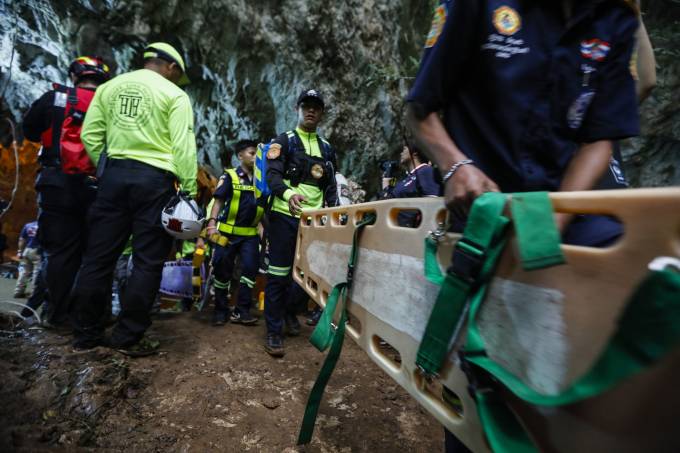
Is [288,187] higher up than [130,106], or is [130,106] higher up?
[130,106]

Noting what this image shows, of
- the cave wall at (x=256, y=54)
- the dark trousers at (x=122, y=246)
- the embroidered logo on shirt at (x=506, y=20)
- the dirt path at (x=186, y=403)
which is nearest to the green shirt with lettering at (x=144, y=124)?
the dark trousers at (x=122, y=246)

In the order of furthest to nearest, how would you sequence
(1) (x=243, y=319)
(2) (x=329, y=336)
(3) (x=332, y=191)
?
1. (1) (x=243, y=319)
2. (3) (x=332, y=191)
3. (2) (x=329, y=336)

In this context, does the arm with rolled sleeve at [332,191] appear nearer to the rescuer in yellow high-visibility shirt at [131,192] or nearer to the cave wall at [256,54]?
the rescuer in yellow high-visibility shirt at [131,192]

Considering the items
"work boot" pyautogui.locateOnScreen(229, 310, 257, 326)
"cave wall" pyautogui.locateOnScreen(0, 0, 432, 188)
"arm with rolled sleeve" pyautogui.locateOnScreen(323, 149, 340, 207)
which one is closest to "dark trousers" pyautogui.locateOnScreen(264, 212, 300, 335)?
"arm with rolled sleeve" pyautogui.locateOnScreen(323, 149, 340, 207)

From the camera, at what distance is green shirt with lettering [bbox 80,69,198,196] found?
246cm

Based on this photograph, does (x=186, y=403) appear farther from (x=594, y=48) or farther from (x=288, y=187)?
(x=594, y=48)

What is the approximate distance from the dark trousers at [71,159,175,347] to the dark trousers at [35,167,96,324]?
57 cm

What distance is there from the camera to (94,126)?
2574 mm

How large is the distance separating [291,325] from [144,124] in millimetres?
2376

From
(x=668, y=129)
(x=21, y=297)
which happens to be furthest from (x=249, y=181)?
(x=668, y=129)

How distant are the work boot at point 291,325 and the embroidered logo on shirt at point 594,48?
328 cm

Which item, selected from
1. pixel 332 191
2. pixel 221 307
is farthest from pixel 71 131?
pixel 332 191

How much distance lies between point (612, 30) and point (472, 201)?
2.48 feet

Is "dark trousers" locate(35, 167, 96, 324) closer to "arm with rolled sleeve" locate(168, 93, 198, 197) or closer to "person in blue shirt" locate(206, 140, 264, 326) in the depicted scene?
"arm with rolled sleeve" locate(168, 93, 198, 197)
